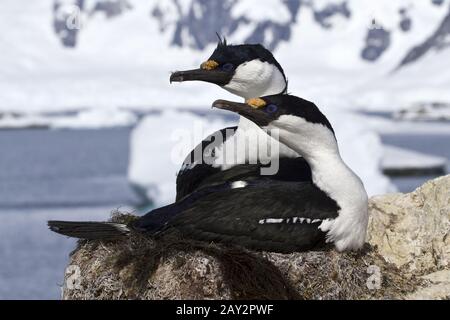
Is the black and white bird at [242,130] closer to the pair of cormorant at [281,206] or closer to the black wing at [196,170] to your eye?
the black wing at [196,170]

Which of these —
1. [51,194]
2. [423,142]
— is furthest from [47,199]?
[423,142]

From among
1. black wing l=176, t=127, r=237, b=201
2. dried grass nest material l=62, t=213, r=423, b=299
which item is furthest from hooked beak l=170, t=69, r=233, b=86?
dried grass nest material l=62, t=213, r=423, b=299

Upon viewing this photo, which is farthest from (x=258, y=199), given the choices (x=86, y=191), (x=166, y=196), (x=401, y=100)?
(x=401, y=100)

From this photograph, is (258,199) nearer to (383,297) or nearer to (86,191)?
(383,297)

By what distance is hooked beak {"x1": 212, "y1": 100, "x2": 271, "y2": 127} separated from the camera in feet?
24.3

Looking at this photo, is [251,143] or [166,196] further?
[166,196]

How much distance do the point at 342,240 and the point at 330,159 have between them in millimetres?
629

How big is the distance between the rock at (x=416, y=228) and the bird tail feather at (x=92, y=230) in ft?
8.12

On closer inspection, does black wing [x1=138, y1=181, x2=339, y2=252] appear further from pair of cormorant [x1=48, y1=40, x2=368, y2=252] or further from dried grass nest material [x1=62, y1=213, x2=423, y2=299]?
dried grass nest material [x1=62, y1=213, x2=423, y2=299]

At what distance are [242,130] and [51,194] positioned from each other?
44391mm

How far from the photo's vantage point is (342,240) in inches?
300

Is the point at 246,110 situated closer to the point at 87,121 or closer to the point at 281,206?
the point at 281,206

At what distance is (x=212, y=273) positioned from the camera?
7078mm

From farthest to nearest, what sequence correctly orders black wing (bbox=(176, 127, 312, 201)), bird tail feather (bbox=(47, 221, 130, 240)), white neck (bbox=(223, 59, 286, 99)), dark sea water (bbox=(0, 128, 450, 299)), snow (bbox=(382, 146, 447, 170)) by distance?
snow (bbox=(382, 146, 447, 170)) → dark sea water (bbox=(0, 128, 450, 299)) → white neck (bbox=(223, 59, 286, 99)) → black wing (bbox=(176, 127, 312, 201)) → bird tail feather (bbox=(47, 221, 130, 240))
